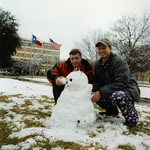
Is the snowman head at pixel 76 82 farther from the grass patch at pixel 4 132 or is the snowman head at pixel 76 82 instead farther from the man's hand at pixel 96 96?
the grass patch at pixel 4 132

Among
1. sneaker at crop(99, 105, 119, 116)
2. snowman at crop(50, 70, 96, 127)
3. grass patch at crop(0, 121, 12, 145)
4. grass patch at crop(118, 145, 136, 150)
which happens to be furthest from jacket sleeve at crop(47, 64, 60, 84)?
grass patch at crop(118, 145, 136, 150)

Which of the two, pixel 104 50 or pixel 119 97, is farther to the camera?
pixel 104 50

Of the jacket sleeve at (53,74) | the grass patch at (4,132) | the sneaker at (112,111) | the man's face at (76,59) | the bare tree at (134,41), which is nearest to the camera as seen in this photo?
the grass patch at (4,132)

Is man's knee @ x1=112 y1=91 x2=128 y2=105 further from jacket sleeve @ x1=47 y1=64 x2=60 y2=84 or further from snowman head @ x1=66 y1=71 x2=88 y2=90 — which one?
jacket sleeve @ x1=47 y1=64 x2=60 y2=84

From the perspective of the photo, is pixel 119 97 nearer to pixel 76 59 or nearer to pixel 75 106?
pixel 75 106

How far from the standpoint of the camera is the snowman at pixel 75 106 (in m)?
2.00

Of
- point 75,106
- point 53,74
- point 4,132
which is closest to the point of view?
point 4,132

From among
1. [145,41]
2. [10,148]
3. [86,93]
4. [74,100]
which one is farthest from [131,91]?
[145,41]

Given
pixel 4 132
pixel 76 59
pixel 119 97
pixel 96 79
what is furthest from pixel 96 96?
pixel 4 132

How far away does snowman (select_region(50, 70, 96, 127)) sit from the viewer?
2.00 metres

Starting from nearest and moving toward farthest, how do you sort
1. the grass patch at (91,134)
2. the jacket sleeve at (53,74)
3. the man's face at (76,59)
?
1. the grass patch at (91,134)
2. the man's face at (76,59)
3. the jacket sleeve at (53,74)

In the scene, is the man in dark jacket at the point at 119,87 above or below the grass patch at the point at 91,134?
above

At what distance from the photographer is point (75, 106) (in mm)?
2061

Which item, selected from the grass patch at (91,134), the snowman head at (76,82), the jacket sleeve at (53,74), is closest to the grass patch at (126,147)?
the grass patch at (91,134)
